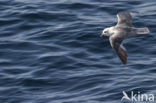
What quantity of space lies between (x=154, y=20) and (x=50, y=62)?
463 cm

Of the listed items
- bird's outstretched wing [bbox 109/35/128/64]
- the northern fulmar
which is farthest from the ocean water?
bird's outstretched wing [bbox 109/35/128/64]

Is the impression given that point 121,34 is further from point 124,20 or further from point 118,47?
point 124,20

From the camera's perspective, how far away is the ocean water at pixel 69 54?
58.5 feet

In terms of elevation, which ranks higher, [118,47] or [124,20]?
[124,20]

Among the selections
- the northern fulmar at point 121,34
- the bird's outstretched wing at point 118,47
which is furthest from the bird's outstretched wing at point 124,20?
the bird's outstretched wing at point 118,47

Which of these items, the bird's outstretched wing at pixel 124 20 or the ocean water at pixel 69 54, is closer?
the bird's outstretched wing at pixel 124 20

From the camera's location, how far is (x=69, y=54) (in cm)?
1942

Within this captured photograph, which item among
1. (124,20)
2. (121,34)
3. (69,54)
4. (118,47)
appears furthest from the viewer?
(69,54)

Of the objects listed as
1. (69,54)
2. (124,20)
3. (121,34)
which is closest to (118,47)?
(121,34)

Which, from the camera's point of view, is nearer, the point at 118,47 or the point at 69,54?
the point at 118,47

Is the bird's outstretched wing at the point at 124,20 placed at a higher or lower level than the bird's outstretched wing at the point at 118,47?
higher

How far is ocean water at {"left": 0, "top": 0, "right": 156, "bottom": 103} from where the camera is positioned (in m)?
17.8

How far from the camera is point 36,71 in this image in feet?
61.3

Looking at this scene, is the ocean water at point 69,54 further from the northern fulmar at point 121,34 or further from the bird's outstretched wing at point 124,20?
the northern fulmar at point 121,34
